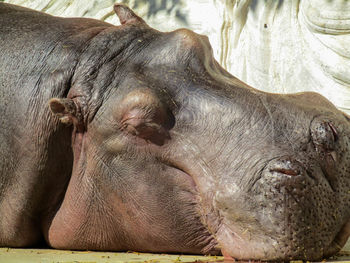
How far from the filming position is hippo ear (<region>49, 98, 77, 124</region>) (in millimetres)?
3969

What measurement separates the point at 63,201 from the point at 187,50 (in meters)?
1.19

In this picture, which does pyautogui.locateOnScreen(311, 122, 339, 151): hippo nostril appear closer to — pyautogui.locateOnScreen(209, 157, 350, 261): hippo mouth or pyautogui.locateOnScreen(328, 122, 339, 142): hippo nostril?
pyautogui.locateOnScreen(328, 122, 339, 142): hippo nostril

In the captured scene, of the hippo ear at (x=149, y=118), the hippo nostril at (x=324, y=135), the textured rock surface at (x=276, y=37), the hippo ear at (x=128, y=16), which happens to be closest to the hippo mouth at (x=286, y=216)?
the hippo nostril at (x=324, y=135)

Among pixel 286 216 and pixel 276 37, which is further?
pixel 276 37

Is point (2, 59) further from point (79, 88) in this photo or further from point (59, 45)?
point (79, 88)

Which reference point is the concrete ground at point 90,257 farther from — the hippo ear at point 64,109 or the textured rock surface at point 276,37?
the textured rock surface at point 276,37

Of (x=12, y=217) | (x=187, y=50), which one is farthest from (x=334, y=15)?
(x=12, y=217)

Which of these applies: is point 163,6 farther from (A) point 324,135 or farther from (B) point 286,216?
(B) point 286,216

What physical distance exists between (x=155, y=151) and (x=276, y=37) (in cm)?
300

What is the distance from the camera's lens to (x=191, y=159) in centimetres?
367

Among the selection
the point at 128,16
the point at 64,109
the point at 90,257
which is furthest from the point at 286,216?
the point at 128,16

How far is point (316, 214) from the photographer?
3369mm

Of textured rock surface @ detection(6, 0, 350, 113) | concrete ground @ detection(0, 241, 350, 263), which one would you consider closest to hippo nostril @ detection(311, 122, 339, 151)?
concrete ground @ detection(0, 241, 350, 263)

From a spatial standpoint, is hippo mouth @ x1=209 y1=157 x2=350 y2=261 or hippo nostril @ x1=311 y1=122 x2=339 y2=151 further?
hippo nostril @ x1=311 y1=122 x2=339 y2=151
